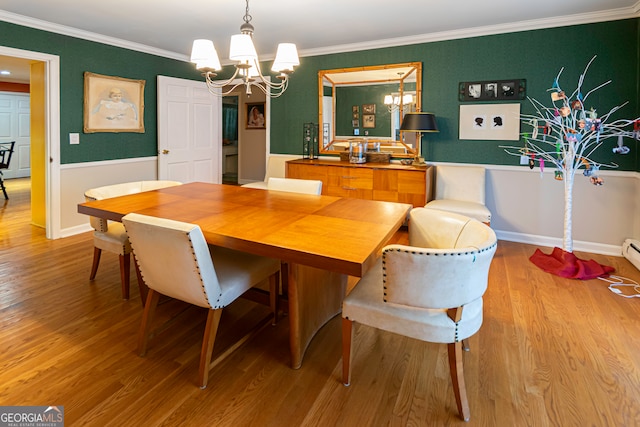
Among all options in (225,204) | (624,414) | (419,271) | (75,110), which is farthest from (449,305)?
(75,110)

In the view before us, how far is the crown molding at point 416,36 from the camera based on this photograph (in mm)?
3621

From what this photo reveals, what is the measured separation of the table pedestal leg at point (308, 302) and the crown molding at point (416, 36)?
10.7ft

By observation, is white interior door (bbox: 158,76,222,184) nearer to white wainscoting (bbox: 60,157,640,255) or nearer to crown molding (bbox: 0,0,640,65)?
crown molding (bbox: 0,0,640,65)

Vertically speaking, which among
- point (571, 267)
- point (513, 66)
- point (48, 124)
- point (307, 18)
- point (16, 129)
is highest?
point (307, 18)

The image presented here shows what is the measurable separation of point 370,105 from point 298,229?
3.45 meters

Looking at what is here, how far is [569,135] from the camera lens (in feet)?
10.5

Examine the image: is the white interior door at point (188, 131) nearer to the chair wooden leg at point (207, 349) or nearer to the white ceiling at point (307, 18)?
the white ceiling at point (307, 18)

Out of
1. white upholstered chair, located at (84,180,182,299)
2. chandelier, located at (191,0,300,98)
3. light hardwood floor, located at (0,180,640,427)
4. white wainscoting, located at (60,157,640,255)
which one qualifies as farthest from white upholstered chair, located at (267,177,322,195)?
white wainscoting, located at (60,157,640,255)

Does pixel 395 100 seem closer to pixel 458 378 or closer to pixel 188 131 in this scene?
pixel 188 131

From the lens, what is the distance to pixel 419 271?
4.75ft

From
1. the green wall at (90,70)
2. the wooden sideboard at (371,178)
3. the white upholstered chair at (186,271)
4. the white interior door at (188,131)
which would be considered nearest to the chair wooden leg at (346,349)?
the white upholstered chair at (186,271)

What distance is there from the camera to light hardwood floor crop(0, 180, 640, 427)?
1.65 m

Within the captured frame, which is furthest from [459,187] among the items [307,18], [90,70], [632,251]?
[90,70]

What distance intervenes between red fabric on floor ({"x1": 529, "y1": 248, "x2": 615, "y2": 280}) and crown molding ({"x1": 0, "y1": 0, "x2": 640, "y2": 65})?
7.38 ft
